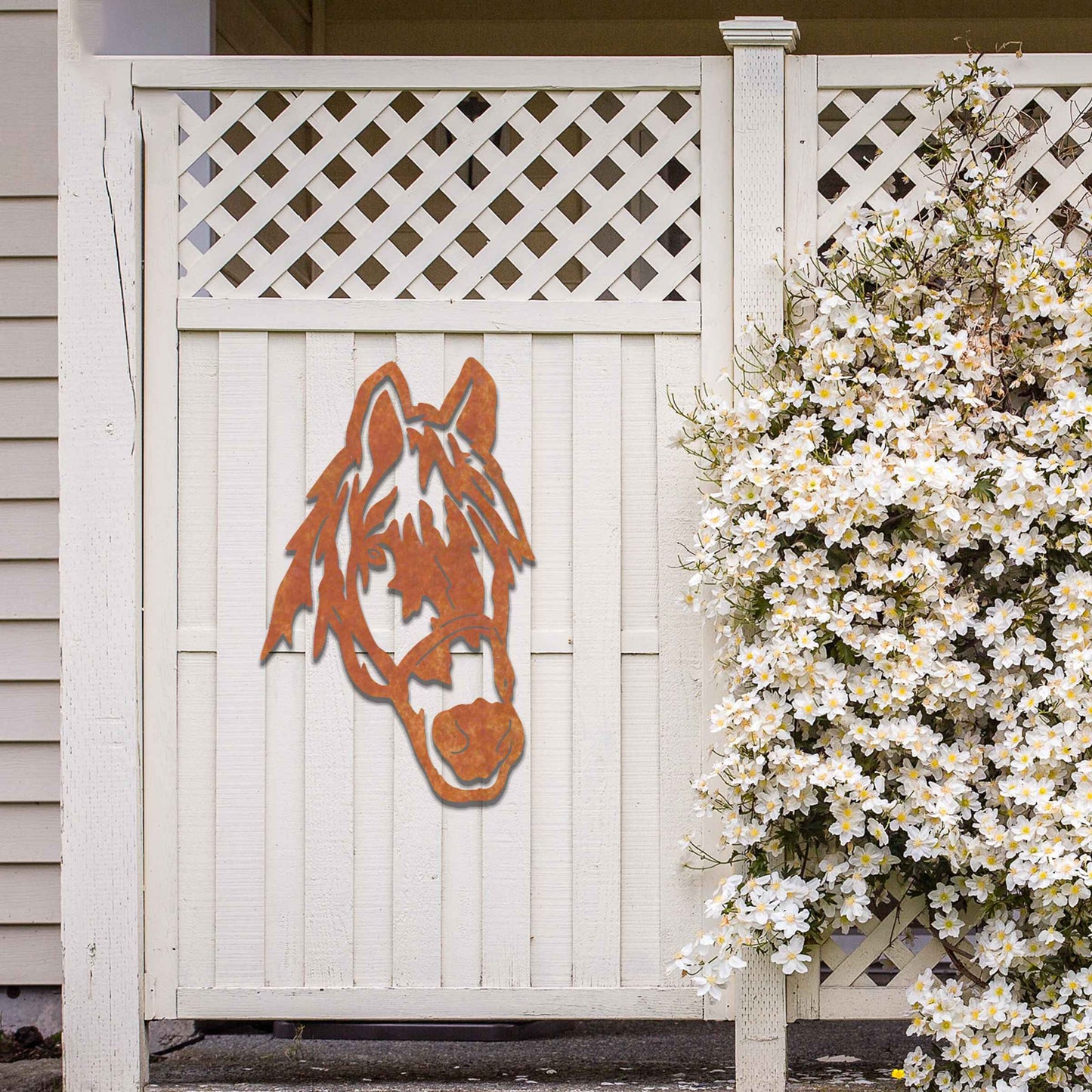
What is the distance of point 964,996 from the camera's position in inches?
103

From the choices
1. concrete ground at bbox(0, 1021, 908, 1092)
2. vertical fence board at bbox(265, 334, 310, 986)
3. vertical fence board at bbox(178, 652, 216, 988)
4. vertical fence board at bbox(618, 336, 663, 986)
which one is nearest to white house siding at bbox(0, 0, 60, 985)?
concrete ground at bbox(0, 1021, 908, 1092)

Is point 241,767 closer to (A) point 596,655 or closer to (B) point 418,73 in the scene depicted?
(A) point 596,655

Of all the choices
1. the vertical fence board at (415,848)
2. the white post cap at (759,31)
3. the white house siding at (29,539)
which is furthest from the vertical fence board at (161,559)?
the white post cap at (759,31)

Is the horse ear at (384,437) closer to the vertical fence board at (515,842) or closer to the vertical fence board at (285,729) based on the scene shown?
the vertical fence board at (285,729)

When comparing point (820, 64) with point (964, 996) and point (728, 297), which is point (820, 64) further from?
point (964, 996)

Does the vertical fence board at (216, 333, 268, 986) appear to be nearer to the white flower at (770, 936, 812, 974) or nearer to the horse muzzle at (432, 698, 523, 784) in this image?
the horse muzzle at (432, 698, 523, 784)

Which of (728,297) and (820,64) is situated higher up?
(820,64)

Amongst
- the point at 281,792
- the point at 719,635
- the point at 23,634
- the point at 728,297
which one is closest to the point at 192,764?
the point at 281,792

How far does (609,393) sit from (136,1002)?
5.81 ft

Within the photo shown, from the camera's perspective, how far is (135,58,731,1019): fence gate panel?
8.58 feet

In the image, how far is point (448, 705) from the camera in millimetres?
2617

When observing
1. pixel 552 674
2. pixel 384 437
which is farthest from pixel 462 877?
pixel 384 437

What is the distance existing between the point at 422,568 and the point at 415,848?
0.64m

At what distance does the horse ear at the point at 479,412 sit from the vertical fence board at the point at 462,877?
0.87ft
